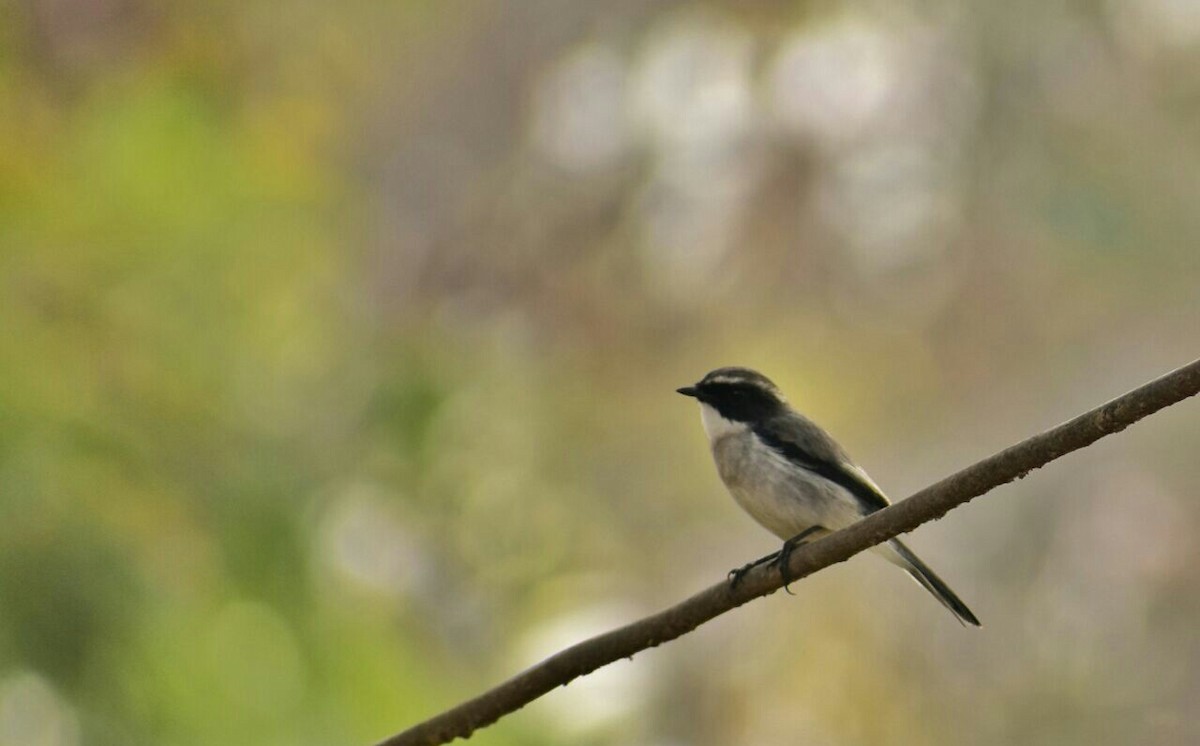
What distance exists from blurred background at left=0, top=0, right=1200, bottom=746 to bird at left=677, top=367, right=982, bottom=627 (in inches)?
87.6

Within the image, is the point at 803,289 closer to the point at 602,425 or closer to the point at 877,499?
the point at 602,425

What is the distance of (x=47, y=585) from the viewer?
6.86 m

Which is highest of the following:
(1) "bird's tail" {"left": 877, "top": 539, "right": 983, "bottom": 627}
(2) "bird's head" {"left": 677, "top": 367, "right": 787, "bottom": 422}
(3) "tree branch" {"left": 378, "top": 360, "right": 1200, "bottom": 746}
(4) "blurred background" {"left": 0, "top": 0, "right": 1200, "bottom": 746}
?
(4) "blurred background" {"left": 0, "top": 0, "right": 1200, "bottom": 746}

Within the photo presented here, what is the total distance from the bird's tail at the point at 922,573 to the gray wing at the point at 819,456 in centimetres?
29

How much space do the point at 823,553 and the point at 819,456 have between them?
7.75ft

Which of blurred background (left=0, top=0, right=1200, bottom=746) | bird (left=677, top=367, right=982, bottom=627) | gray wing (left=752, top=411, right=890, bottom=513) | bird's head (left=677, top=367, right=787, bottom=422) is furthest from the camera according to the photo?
blurred background (left=0, top=0, right=1200, bottom=746)

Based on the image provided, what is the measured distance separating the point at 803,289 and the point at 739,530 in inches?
92.0

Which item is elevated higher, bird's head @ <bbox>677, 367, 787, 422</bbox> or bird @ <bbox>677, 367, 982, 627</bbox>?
bird's head @ <bbox>677, 367, 787, 422</bbox>

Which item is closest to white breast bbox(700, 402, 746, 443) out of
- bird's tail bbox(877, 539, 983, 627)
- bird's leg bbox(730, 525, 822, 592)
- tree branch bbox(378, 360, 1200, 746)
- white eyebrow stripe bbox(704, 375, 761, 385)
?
white eyebrow stripe bbox(704, 375, 761, 385)

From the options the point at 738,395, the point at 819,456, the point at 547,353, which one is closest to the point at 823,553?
the point at 819,456

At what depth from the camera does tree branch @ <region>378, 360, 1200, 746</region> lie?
2.81 metres

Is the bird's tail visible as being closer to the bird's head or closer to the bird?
the bird

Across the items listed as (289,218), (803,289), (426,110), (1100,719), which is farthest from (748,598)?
(426,110)

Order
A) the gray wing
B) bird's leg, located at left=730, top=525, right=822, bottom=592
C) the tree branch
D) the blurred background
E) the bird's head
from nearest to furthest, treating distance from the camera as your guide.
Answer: the tree branch < bird's leg, located at left=730, top=525, right=822, bottom=592 < the gray wing < the bird's head < the blurred background
